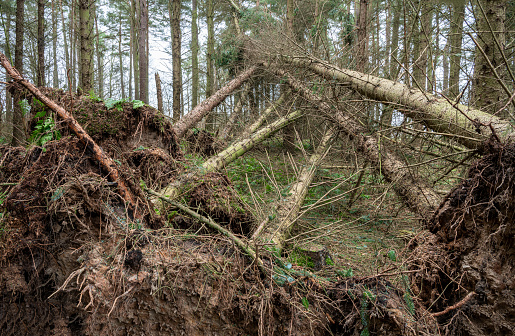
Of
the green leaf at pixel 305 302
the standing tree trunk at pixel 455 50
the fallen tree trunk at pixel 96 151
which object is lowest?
the green leaf at pixel 305 302

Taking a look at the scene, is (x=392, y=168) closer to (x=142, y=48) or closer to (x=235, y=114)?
(x=235, y=114)

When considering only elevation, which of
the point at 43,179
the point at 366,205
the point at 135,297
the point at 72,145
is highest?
the point at 72,145

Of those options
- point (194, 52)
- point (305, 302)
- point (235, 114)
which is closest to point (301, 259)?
point (305, 302)

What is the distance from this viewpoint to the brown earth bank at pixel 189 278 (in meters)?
2.06

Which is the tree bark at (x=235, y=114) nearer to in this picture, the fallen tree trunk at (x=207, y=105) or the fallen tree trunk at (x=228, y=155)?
the fallen tree trunk at (x=207, y=105)

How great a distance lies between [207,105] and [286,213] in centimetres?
463

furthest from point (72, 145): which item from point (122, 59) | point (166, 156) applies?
point (122, 59)

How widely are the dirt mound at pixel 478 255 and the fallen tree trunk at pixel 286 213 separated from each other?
1.46 meters

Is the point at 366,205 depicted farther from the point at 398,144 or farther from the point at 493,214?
the point at 493,214

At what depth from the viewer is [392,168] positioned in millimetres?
4277

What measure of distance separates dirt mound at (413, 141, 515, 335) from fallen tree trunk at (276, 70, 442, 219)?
1186mm

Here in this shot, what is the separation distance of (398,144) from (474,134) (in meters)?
1.12

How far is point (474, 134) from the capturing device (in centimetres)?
297

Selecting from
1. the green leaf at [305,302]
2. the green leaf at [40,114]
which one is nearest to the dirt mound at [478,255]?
the green leaf at [305,302]
